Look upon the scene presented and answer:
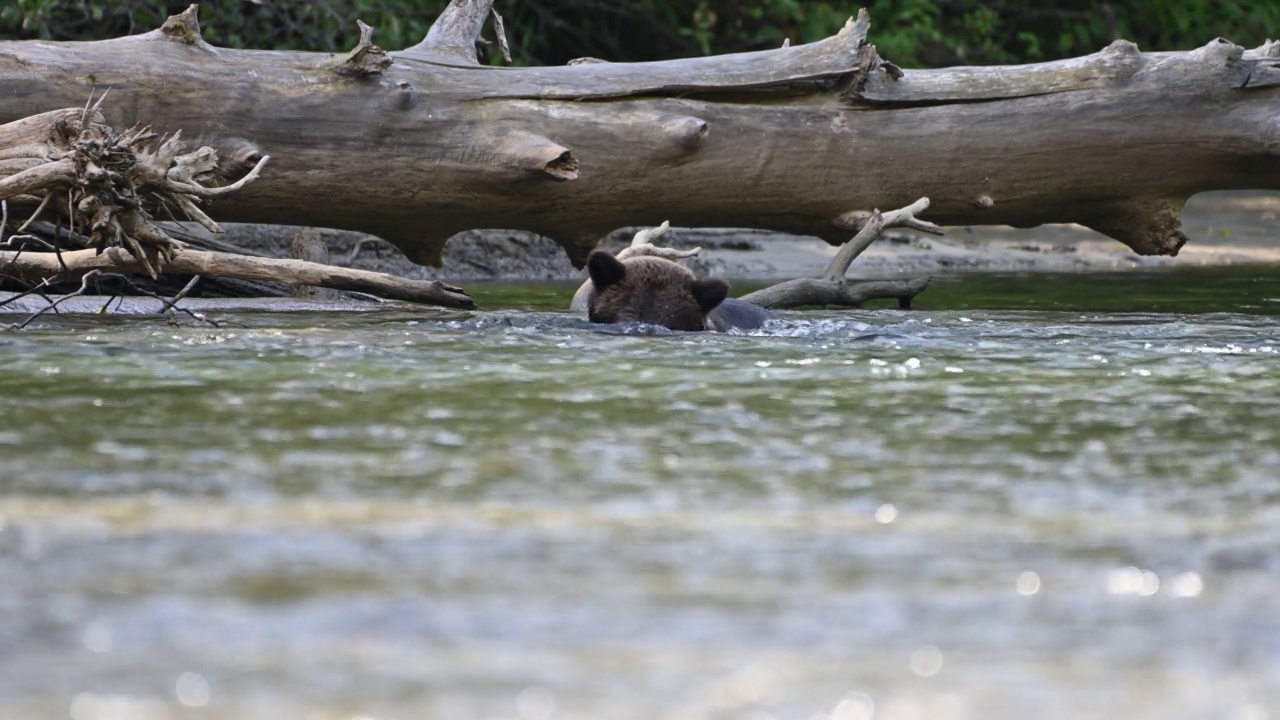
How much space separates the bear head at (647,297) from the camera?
26.2ft

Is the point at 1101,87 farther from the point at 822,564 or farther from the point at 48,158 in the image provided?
the point at 822,564

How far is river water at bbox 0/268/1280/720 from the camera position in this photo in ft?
7.99

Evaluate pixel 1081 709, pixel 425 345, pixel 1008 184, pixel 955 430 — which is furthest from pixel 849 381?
pixel 1008 184

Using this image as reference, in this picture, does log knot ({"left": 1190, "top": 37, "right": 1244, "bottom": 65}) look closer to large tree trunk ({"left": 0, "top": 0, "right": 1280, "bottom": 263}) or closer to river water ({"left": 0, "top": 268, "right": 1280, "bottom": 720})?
large tree trunk ({"left": 0, "top": 0, "right": 1280, "bottom": 263})

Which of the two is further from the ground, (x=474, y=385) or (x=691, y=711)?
(x=691, y=711)

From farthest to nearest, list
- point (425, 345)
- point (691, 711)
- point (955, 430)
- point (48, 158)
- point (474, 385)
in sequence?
point (48, 158)
point (425, 345)
point (474, 385)
point (955, 430)
point (691, 711)

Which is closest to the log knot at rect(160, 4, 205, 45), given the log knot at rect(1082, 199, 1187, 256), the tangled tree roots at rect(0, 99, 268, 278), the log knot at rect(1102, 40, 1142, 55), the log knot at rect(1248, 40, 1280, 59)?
the tangled tree roots at rect(0, 99, 268, 278)

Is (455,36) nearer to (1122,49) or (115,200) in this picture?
(115,200)

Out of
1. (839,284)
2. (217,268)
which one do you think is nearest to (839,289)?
(839,284)

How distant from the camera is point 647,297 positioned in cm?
812

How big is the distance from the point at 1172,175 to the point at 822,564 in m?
7.39

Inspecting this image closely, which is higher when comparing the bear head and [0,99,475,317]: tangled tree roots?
[0,99,475,317]: tangled tree roots

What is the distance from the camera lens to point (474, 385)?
5484mm

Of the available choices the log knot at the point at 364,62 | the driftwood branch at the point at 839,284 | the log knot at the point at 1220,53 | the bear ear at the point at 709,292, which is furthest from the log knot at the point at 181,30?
the log knot at the point at 1220,53
